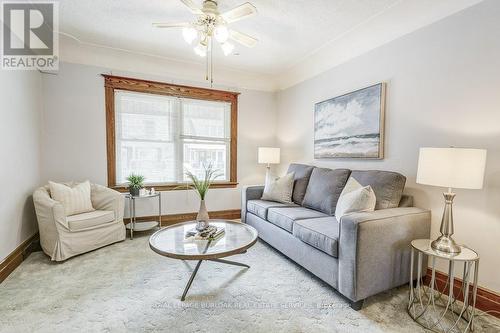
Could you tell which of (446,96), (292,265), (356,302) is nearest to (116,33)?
(292,265)

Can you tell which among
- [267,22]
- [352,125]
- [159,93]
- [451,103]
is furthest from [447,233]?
[159,93]

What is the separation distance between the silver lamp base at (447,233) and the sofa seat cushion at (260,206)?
1.64 meters

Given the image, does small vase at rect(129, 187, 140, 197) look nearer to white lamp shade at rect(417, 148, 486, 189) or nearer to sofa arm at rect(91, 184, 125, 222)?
sofa arm at rect(91, 184, 125, 222)

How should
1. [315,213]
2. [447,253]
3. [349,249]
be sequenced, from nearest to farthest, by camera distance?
[447,253] < [349,249] < [315,213]

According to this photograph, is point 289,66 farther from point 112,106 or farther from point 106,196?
point 106,196

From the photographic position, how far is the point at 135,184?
3387 millimetres

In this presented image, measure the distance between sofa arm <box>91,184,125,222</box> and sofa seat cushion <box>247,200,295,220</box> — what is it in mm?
1645

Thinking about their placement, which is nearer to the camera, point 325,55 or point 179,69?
point 325,55

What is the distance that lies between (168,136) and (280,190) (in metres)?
1.96

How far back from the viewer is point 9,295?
6.40ft

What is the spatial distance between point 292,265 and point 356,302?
81cm

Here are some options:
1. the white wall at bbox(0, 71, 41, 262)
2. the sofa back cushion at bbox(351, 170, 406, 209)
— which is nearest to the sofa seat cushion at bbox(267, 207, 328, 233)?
the sofa back cushion at bbox(351, 170, 406, 209)

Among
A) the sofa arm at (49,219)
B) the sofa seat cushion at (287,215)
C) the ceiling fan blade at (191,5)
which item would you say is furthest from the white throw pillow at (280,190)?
the sofa arm at (49,219)

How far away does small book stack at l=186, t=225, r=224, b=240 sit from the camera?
2.15 metres
